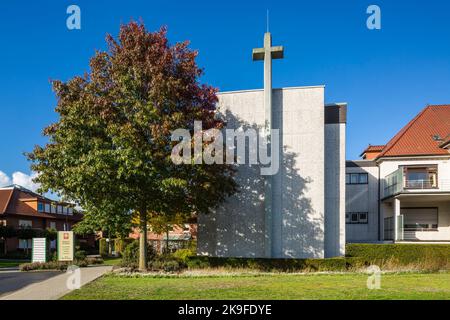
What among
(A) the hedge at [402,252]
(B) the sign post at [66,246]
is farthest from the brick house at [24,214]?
(A) the hedge at [402,252]

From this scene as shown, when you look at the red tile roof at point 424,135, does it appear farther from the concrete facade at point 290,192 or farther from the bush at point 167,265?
the bush at point 167,265

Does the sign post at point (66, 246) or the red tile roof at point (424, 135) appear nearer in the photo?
the sign post at point (66, 246)

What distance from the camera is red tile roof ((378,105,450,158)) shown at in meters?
26.7

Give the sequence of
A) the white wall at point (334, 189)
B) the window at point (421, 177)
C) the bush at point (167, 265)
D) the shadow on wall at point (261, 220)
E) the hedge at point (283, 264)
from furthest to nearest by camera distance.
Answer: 1. the window at point (421, 177)
2. the white wall at point (334, 189)
3. the shadow on wall at point (261, 220)
4. the hedge at point (283, 264)
5. the bush at point (167, 265)

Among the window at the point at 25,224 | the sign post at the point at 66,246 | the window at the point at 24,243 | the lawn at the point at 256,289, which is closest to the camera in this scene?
the lawn at the point at 256,289

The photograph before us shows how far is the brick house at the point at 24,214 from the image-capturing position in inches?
1547

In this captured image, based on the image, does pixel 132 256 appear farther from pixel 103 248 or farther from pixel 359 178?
pixel 103 248

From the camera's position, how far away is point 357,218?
94.2 feet

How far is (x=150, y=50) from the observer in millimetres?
16453

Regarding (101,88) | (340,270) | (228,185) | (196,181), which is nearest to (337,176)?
(340,270)

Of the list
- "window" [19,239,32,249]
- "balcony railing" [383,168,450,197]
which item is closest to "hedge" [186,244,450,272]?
"balcony railing" [383,168,450,197]

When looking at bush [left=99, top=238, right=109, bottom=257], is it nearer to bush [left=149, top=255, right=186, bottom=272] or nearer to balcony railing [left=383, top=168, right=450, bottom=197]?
bush [left=149, top=255, right=186, bottom=272]

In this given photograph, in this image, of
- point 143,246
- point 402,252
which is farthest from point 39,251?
point 402,252
